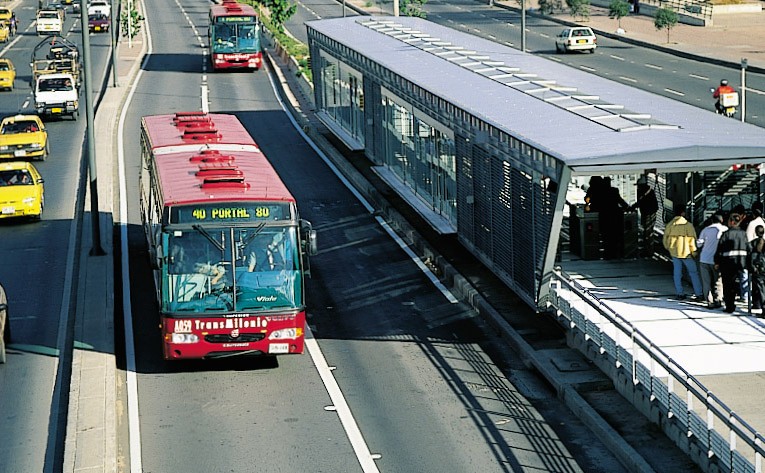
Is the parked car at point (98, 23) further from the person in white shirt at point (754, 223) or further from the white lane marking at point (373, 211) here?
the person in white shirt at point (754, 223)

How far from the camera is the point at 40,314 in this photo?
26109 mm

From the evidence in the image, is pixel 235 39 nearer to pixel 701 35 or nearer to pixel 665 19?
pixel 665 19

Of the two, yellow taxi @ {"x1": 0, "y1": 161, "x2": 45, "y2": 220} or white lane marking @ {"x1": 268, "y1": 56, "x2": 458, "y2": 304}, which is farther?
yellow taxi @ {"x1": 0, "y1": 161, "x2": 45, "y2": 220}

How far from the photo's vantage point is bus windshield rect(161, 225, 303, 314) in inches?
814

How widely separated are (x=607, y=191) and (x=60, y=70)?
42812 millimetres

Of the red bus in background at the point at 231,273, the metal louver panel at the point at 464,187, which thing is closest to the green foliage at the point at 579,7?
the metal louver panel at the point at 464,187

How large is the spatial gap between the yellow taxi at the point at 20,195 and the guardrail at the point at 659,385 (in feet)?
59.1

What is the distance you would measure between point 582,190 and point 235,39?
144ft

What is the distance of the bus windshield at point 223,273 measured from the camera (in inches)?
814

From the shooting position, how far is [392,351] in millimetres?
22547

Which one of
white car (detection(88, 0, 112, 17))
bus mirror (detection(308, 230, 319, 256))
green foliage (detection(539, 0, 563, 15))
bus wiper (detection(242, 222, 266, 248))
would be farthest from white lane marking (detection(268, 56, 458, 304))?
green foliage (detection(539, 0, 563, 15))

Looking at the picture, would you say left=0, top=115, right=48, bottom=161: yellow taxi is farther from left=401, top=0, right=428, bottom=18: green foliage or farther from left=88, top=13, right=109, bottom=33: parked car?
left=88, top=13, right=109, bottom=33: parked car

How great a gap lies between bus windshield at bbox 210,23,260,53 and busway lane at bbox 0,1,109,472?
58.9 feet

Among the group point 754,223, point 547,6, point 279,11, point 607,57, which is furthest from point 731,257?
point 547,6
